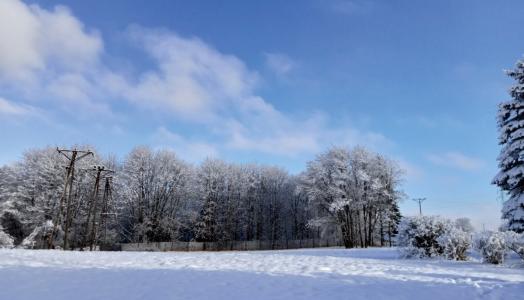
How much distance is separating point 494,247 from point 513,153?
8.07 meters

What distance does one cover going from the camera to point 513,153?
764 inches

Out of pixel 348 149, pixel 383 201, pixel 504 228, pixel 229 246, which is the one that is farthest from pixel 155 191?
pixel 504 228

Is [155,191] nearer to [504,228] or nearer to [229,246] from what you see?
[229,246]

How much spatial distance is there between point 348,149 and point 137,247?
29.4 meters

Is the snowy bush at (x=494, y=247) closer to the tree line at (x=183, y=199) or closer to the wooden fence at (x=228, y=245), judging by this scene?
the tree line at (x=183, y=199)

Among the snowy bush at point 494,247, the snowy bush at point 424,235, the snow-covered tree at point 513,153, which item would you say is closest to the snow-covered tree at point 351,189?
the snow-covered tree at point 513,153

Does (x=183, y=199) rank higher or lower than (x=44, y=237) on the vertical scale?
higher

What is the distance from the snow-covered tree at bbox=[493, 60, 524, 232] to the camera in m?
18.7

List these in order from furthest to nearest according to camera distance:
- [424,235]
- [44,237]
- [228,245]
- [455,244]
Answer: [228,245], [44,237], [424,235], [455,244]

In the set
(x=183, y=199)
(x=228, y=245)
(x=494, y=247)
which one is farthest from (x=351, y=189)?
(x=494, y=247)

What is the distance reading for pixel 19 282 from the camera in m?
9.34

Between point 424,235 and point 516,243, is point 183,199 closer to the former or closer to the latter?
point 424,235

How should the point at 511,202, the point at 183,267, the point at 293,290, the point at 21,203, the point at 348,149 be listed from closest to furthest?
the point at 293,290 → the point at 183,267 → the point at 511,202 → the point at 21,203 → the point at 348,149

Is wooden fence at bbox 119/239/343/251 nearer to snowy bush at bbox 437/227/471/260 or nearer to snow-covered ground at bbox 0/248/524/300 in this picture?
snow-covered ground at bbox 0/248/524/300
